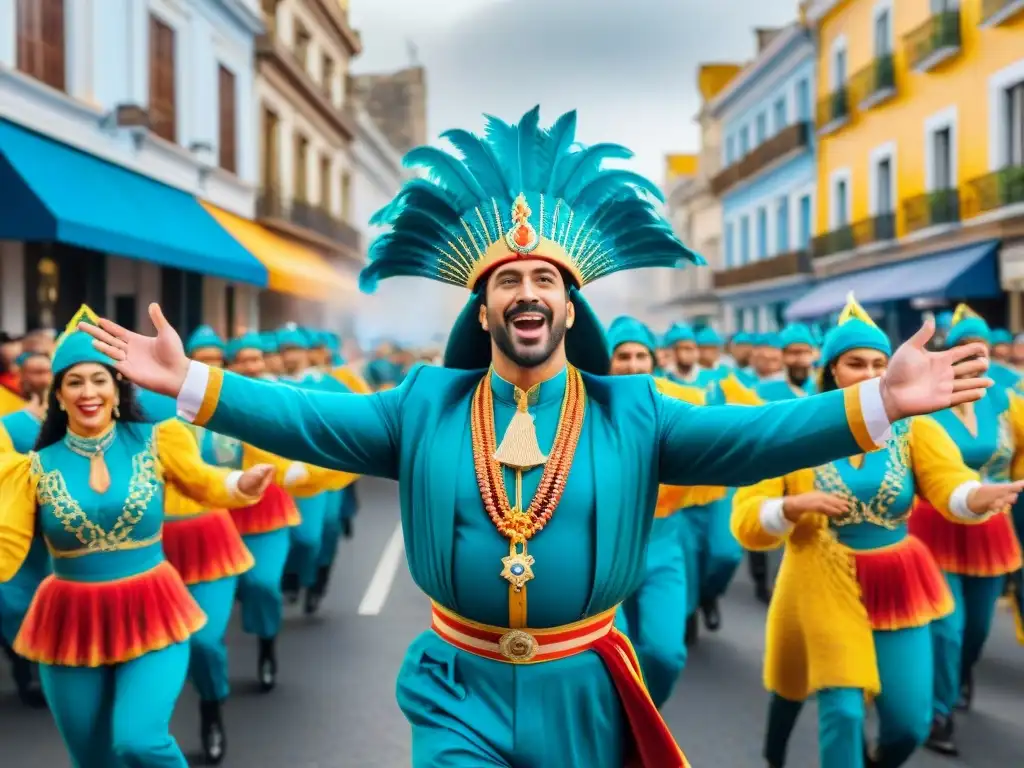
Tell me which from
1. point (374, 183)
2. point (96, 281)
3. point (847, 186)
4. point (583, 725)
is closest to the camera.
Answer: point (583, 725)

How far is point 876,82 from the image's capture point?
26.7m

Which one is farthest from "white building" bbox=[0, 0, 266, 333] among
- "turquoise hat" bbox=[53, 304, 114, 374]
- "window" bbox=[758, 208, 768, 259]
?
"window" bbox=[758, 208, 768, 259]

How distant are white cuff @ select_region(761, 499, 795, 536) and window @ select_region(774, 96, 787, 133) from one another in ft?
108

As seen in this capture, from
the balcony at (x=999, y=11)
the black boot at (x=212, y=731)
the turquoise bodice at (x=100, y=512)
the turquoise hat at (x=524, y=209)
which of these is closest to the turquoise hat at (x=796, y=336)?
the black boot at (x=212, y=731)

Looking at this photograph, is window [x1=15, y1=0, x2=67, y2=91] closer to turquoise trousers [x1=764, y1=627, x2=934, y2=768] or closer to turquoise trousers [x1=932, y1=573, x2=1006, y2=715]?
turquoise trousers [x1=932, y1=573, x2=1006, y2=715]

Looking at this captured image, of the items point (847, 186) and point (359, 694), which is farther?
point (847, 186)

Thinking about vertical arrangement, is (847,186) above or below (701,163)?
below

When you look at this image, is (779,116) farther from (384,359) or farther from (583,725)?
(583,725)

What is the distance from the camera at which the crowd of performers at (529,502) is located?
125 inches

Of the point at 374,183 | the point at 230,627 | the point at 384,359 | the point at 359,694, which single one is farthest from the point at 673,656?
the point at 374,183

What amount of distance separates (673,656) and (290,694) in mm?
2535

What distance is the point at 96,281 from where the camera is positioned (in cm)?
1684

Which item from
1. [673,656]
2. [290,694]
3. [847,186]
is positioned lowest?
[290,694]

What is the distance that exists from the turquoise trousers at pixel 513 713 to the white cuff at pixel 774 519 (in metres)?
1.70
